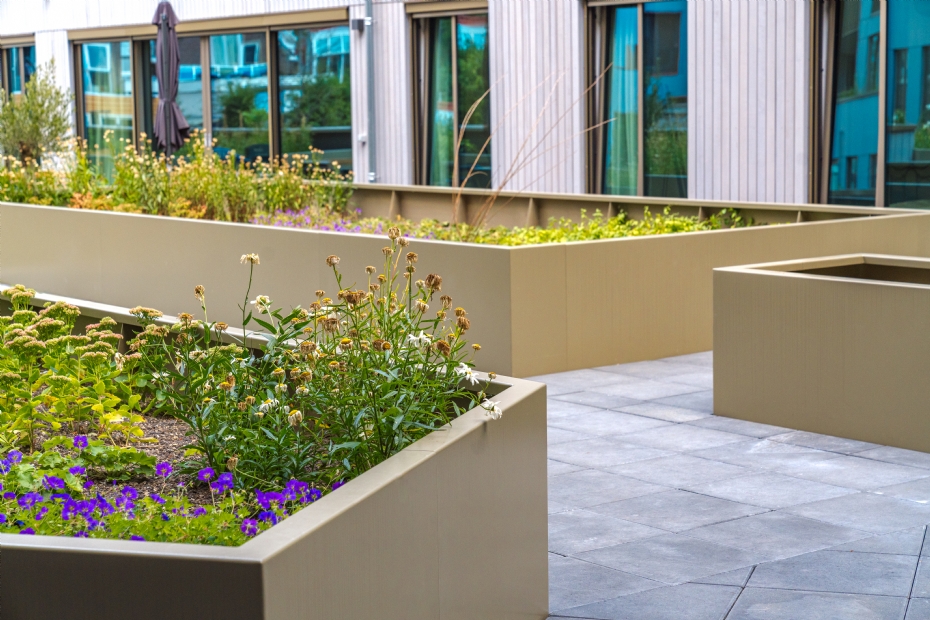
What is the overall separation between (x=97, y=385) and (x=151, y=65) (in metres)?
17.4

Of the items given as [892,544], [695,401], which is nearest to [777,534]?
[892,544]

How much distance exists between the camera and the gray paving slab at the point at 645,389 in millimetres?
6730

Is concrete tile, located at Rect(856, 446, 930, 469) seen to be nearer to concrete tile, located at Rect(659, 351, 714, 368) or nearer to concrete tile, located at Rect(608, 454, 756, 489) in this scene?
concrete tile, located at Rect(608, 454, 756, 489)

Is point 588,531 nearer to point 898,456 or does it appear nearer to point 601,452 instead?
point 601,452

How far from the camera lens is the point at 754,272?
237 inches

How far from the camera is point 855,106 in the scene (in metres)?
11.1

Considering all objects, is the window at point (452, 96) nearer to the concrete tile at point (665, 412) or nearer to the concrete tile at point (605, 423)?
the concrete tile at point (665, 412)

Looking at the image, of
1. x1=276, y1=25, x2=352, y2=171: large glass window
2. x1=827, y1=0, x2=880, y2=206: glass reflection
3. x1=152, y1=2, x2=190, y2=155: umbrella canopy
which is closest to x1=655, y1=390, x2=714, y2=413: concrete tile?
x1=827, y1=0, x2=880, y2=206: glass reflection

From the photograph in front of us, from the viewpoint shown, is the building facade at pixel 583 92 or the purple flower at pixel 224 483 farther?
the building facade at pixel 583 92

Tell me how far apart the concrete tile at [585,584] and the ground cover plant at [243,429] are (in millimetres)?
700

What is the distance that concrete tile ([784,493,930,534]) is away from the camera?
4293mm

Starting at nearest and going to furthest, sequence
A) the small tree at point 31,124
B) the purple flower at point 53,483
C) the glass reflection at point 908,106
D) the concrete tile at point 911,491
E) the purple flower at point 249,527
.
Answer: the purple flower at point 249,527, the purple flower at point 53,483, the concrete tile at point 911,491, the glass reflection at point 908,106, the small tree at point 31,124

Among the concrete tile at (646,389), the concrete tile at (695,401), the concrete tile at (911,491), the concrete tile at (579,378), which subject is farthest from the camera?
the concrete tile at (579,378)

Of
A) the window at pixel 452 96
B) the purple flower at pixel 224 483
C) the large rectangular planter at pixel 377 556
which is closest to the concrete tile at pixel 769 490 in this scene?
the large rectangular planter at pixel 377 556
